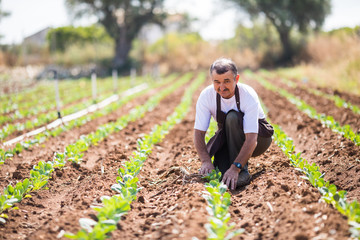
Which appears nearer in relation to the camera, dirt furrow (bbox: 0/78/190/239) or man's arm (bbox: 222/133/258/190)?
dirt furrow (bbox: 0/78/190/239)

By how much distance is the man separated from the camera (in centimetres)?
314

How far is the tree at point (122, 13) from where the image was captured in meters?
25.9

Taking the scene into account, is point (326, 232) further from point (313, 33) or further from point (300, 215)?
point (313, 33)

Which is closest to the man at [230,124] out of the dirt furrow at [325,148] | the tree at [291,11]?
the dirt furrow at [325,148]

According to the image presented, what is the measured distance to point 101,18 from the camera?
26562 mm

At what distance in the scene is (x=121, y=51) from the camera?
92.4ft

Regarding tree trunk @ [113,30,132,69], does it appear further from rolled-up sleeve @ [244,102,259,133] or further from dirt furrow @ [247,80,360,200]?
rolled-up sleeve @ [244,102,259,133]

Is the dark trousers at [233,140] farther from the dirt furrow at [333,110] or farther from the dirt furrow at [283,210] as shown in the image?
the dirt furrow at [333,110]

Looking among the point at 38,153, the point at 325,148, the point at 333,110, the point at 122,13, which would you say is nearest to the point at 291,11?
the point at 122,13

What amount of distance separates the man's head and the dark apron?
0.19m

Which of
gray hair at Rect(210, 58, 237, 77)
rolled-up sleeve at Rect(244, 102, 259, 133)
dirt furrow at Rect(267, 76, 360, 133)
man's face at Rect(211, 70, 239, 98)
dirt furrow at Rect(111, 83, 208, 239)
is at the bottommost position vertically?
dirt furrow at Rect(111, 83, 208, 239)

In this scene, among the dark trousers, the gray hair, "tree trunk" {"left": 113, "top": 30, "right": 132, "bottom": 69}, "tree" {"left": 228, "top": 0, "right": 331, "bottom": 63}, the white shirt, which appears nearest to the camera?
the gray hair

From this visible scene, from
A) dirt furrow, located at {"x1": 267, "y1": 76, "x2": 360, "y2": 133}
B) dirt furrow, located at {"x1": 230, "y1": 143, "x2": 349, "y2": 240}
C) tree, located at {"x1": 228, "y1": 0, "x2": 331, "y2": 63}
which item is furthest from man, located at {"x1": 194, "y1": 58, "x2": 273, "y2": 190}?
tree, located at {"x1": 228, "y1": 0, "x2": 331, "y2": 63}

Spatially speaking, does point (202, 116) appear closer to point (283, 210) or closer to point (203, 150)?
point (203, 150)
